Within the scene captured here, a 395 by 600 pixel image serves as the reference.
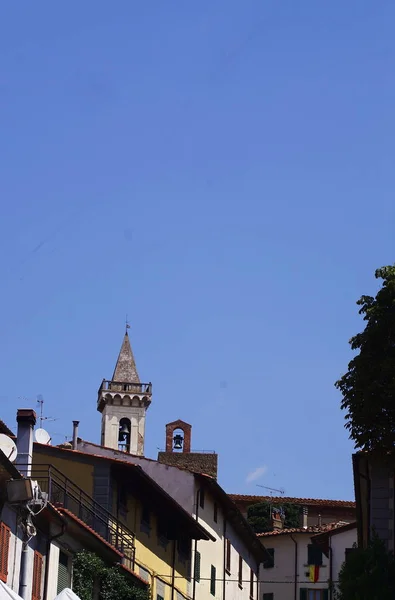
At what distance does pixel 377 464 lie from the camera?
33438 mm

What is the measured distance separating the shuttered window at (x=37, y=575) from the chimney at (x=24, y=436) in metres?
2.07

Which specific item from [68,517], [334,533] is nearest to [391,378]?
[68,517]

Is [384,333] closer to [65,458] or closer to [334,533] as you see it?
[65,458]

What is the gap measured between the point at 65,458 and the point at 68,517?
32.8 ft

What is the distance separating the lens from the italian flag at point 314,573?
237ft

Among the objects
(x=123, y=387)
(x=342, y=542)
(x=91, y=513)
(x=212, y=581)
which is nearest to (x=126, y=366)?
(x=123, y=387)

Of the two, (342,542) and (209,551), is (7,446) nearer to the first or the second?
(209,551)

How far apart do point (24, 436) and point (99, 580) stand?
7061mm

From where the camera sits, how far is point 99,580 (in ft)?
114

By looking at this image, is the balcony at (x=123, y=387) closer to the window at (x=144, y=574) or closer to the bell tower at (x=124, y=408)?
the bell tower at (x=124, y=408)

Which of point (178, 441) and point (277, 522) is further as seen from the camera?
point (178, 441)

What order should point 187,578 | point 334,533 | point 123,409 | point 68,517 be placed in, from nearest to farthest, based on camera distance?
point 68,517
point 187,578
point 334,533
point 123,409

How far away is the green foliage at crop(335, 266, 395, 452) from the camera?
3250cm

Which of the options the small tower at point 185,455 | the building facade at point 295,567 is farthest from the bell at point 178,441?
the building facade at point 295,567
